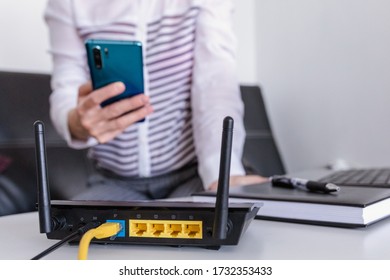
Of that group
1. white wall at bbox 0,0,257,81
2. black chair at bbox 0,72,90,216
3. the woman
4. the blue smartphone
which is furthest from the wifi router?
white wall at bbox 0,0,257,81

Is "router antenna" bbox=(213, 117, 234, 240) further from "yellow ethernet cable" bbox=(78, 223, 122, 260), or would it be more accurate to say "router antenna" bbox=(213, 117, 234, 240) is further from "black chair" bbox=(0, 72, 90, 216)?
"black chair" bbox=(0, 72, 90, 216)

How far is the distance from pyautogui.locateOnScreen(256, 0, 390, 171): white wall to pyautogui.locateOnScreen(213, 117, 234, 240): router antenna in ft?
3.37

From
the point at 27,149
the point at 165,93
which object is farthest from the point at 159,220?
the point at 27,149

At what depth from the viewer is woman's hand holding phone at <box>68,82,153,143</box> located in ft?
2.46

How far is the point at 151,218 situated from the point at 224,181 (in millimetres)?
77

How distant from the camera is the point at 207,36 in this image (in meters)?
0.96

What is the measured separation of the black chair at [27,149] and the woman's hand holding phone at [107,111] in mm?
369

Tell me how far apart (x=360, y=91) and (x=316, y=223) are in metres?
0.94

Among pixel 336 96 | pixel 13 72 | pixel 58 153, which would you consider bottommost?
pixel 58 153

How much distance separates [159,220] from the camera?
41 centimetres

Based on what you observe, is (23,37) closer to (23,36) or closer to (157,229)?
(23,36)

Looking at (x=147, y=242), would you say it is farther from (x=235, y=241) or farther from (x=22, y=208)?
(x=22, y=208)

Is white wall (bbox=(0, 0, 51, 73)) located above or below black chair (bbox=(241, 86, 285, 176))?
above
